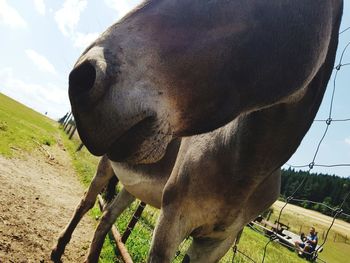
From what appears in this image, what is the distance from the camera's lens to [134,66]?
1.24 meters

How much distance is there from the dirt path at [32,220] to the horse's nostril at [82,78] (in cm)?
355

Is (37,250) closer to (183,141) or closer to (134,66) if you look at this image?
(183,141)

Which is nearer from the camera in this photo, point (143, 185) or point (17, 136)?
point (143, 185)

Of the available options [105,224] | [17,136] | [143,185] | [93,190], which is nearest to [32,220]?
A: [93,190]

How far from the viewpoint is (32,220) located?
5.77 metres

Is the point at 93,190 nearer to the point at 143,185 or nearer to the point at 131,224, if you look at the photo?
the point at 131,224

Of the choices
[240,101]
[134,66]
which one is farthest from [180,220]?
[134,66]

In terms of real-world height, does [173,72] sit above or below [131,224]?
above

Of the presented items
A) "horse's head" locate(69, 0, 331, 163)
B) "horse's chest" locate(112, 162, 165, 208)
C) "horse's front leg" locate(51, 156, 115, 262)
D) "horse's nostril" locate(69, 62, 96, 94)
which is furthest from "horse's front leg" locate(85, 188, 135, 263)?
"horse's nostril" locate(69, 62, 96, 94)

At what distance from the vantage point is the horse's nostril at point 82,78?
1.20m

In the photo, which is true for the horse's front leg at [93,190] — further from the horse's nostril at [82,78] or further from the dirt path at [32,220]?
the horse's nostril at [82,78]

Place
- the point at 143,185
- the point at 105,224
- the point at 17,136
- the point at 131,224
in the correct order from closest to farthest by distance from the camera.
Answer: the point at 143,185, the point at 105,224, the point at 131,224, the point at 17,136

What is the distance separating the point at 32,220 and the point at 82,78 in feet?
17.5

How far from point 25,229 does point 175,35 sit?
491 centimetres
